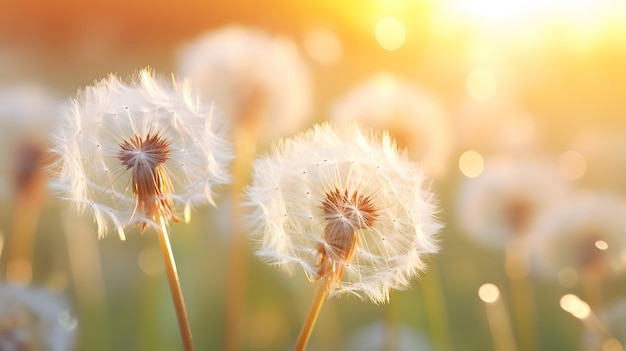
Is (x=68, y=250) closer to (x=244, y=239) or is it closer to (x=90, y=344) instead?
(x=90, y=344)

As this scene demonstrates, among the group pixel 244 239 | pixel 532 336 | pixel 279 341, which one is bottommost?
pixel 532 336

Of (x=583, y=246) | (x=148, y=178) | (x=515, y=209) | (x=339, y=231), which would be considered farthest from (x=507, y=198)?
(x=148, y=178)

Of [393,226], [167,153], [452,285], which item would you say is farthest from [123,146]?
[452,285]

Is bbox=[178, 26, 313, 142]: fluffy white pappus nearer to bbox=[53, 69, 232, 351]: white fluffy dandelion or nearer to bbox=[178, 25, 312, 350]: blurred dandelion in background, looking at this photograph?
bbox=[178, 25, 312, 350]: blurred dandelion in background

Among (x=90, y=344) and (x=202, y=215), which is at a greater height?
(x=202, y=215)

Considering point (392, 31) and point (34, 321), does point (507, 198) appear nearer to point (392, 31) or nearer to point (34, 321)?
point (392, 31)

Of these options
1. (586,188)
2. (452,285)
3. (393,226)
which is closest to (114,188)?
(393,226)

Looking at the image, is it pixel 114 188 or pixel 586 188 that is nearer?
pixel 114 188

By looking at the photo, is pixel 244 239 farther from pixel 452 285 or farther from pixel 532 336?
pixel 532 336
